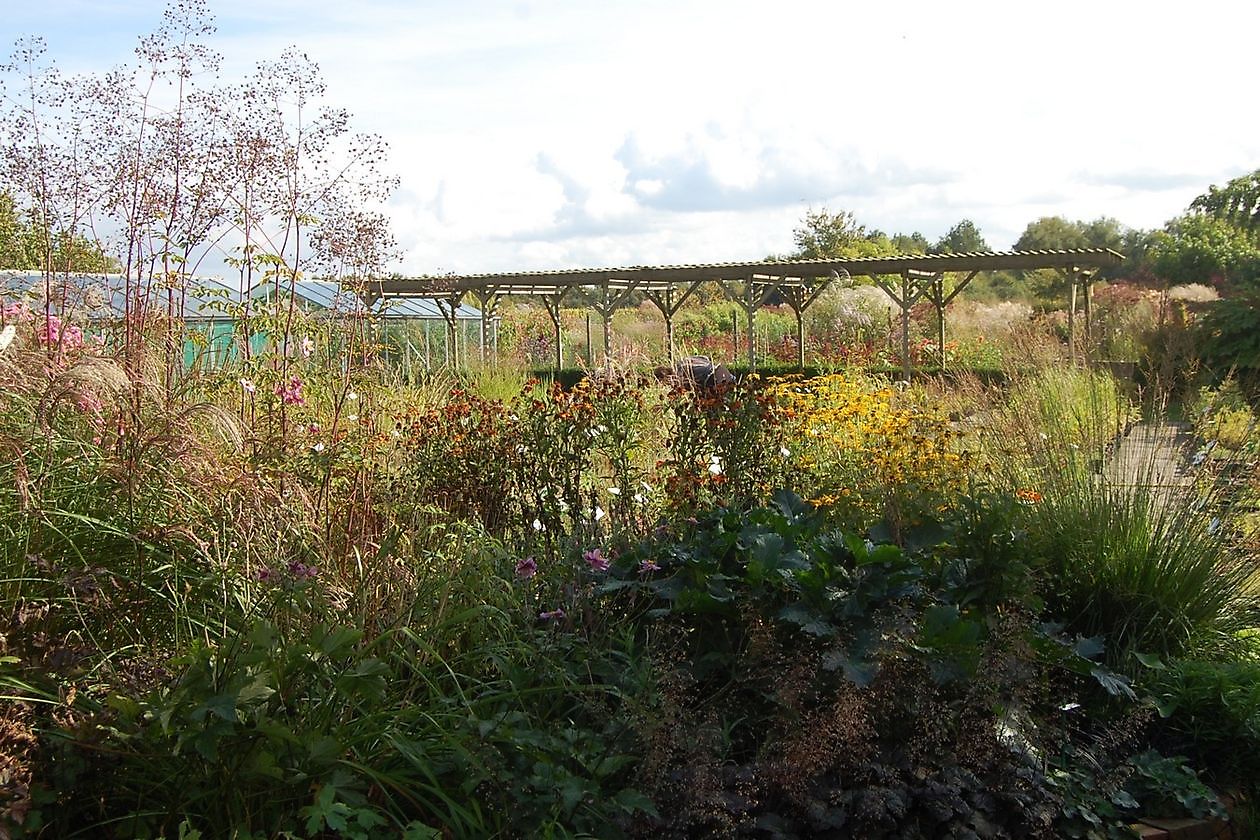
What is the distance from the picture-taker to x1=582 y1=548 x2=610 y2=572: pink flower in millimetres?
3260

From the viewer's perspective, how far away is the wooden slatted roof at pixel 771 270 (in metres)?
16.2

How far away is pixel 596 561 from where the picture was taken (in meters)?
3.27

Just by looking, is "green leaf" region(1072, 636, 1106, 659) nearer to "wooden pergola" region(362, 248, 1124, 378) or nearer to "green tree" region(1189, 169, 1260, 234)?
"wooden pergola" region(362, 248, 1124, 378)

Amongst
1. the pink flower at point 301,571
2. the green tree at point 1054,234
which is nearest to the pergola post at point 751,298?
the pink flower at point 301,571

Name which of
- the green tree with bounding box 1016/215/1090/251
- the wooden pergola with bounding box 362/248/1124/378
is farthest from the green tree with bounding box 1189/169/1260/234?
the wooden pergola with bounding box 362/248/1124/378

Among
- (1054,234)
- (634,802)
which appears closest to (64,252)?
(634,802)

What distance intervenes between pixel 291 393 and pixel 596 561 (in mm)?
1454

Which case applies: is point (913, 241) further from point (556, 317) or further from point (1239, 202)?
point (556, 317)

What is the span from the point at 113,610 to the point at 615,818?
1.40 m

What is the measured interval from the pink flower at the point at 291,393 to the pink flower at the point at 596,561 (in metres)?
1.28

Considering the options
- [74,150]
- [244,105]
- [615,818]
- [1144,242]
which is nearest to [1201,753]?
[615,818]

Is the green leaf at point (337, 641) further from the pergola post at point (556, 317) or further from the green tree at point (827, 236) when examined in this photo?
the green tree at point (827, 236)

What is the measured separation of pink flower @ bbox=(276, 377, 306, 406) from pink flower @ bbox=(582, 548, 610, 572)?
4.21ft

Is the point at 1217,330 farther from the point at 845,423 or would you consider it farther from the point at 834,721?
the point at 834,721
